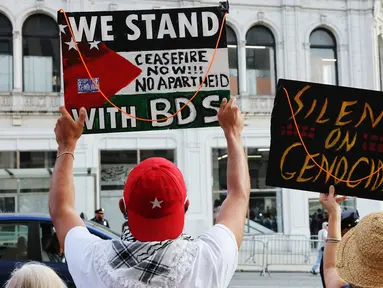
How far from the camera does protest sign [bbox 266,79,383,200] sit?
14.9 ft

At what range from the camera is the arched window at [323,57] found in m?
26.5

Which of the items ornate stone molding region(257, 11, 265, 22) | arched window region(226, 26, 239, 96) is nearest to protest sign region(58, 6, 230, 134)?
arched window region(226, 26, 239, 96)

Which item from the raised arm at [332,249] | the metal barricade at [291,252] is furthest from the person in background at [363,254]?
the metal barricade at [291,252]

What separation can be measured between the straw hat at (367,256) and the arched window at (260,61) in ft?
76.1

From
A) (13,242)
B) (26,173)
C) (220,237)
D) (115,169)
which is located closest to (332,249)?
(220,237)

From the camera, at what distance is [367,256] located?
273 centimetres

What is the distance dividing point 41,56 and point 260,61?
8.34m

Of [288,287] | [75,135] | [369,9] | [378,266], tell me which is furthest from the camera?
[369,9]

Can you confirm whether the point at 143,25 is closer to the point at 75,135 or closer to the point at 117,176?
the point at 75,135

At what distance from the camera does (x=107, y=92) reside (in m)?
4.75

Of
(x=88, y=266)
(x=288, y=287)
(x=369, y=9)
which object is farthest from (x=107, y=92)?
(x=369, y=9)

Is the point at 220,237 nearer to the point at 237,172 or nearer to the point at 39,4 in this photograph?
the point at 237,172

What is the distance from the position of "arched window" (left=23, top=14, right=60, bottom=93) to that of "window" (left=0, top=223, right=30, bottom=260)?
52.0 ft

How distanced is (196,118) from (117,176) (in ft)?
65.6
